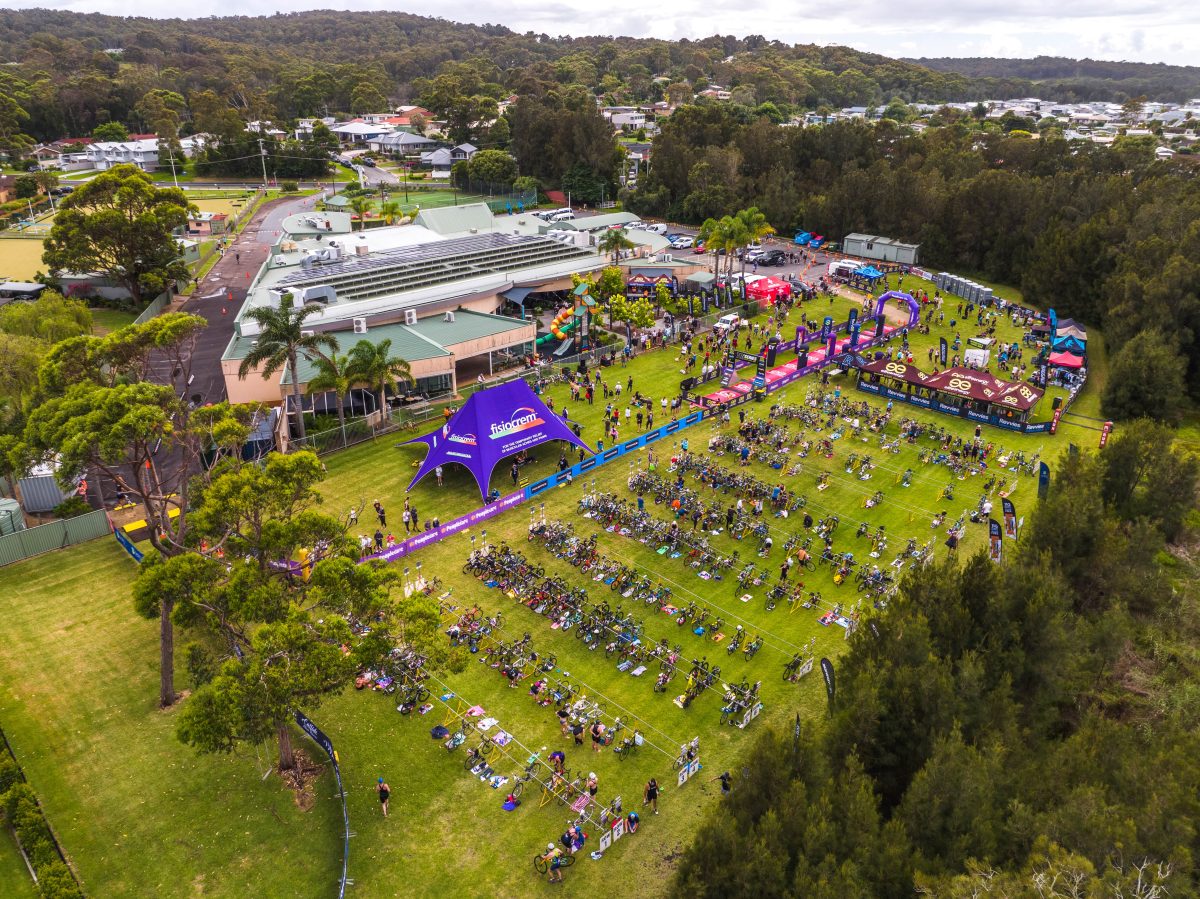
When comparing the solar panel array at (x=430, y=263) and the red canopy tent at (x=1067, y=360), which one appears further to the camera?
the solar panel array at (x=430, y=263)

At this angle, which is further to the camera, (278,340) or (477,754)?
(278,340)

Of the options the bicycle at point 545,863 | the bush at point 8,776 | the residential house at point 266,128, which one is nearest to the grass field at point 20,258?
the residential house at point 266,128

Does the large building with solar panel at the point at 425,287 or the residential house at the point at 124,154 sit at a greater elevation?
the residential house at the point at 124,154

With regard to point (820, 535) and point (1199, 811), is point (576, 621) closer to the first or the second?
point (820, 535)

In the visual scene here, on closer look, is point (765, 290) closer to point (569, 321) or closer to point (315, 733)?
point (569, 321)

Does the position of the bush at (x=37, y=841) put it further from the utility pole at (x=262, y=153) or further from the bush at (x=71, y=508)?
the utility pole at (x=262, y=153)

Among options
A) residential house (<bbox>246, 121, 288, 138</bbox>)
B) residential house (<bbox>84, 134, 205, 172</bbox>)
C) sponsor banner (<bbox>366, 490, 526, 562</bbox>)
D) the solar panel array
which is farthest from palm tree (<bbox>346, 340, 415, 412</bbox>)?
residential house (<bbox>246, 121, 288, 138</bbox>)

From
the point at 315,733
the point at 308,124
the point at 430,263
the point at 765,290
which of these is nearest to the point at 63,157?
the point at 308,124
